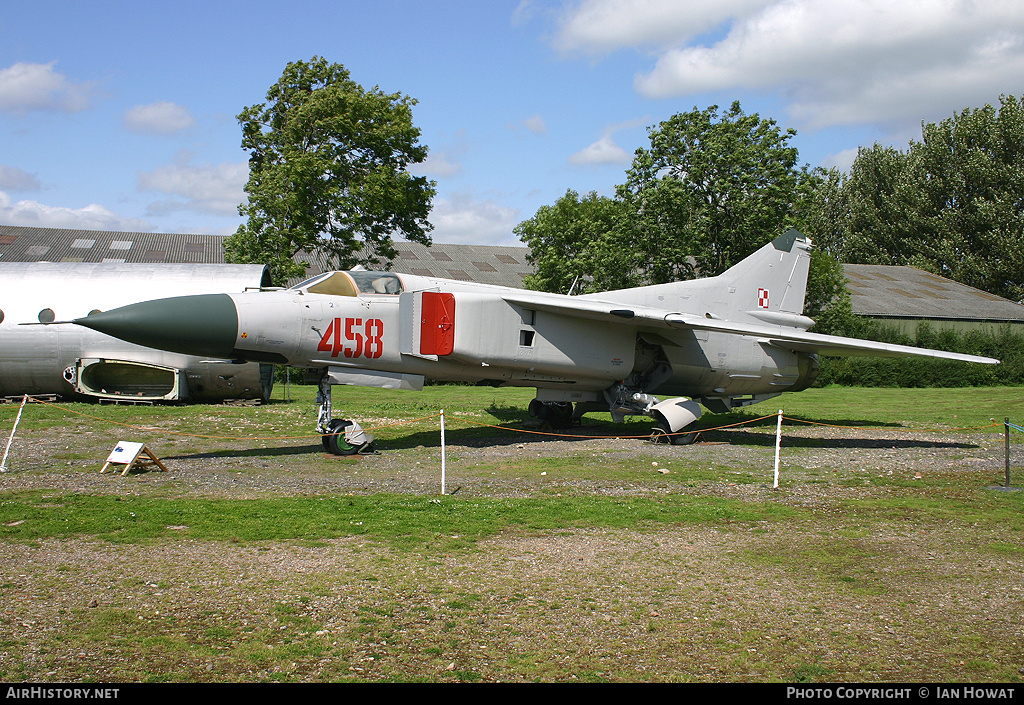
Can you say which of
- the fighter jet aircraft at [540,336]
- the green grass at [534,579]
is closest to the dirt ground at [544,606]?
the green grass at [534,579]

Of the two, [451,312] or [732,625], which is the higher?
[451,312]

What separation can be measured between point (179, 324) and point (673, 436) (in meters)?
9.09

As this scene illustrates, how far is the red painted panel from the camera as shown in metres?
12.8

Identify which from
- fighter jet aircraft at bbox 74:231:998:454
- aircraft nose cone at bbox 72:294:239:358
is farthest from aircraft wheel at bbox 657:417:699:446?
aircraft nose cone at bbox 72:294:239:358

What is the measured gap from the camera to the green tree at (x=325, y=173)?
30.2 m

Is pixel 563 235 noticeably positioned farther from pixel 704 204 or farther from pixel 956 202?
pixel 956 202

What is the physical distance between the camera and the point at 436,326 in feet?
42.3

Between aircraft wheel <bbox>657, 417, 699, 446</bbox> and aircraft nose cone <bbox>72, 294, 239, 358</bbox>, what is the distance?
26.5ft

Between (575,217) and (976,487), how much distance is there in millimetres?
33728

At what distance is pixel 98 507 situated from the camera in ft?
27.5

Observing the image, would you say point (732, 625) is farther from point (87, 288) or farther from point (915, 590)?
point (87, 288)

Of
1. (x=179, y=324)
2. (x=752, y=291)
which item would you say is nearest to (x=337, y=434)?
(x=179, y=324)

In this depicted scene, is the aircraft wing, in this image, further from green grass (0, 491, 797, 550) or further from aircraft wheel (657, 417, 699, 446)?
green grass (0, 491, 797, 550)
